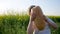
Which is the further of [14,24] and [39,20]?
[14,24]

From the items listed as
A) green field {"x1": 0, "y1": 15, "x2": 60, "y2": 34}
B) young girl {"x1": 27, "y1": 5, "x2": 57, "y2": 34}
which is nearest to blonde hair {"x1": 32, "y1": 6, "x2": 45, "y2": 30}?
young girl {"x1": 27, "y1": 5, "x2": 57, "y2": 34}

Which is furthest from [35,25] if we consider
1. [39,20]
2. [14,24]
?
[14,24]

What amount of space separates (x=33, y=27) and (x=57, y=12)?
1.16 m

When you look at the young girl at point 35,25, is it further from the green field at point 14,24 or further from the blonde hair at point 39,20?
the green field at point 14,24

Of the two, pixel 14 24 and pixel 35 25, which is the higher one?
pixel 35 25

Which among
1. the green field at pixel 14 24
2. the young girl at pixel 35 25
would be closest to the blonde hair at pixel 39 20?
the young girl at pixel 35 25

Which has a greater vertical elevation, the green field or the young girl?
the young girl

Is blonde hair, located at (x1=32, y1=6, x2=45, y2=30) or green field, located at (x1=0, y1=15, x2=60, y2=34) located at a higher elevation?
blonde hair, located at (x1=32, y1=6, x2=45, y2=30)

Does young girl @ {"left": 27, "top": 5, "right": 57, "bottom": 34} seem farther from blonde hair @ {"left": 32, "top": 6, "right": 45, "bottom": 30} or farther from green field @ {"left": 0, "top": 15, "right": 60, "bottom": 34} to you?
green field @ {"left": 0, "top": 15, "right": 60, "bottom": 34}

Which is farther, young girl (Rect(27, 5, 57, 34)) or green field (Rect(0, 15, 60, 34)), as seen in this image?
green field (Rect(0, 15, 60, 34))

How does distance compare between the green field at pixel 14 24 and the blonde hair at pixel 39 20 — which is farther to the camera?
the green field at pixel 14 24

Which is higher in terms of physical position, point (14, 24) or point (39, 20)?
point (39, 20)

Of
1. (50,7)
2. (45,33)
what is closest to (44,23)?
(45,33)

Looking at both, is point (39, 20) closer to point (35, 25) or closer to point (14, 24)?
point (35, 25)
